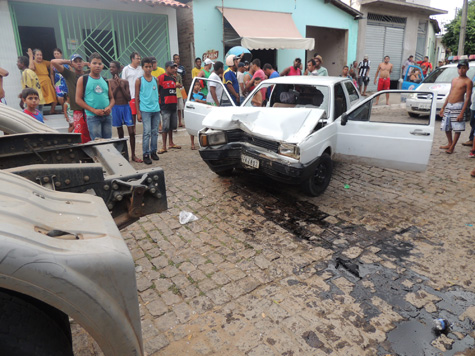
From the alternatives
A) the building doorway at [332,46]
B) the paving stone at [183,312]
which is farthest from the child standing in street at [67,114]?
the building doorway at [332,46]

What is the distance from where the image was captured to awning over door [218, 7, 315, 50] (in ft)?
37.6

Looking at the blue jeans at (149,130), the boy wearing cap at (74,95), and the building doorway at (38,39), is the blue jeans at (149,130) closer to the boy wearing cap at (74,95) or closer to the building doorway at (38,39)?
the boy wearing cap at (74,95)

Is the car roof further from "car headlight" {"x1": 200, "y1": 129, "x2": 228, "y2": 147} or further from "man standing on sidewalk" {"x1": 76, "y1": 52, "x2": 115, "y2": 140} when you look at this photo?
"man standing on sidewalk" {"x1": 76, "y1": 52, "x2": 115, "y2": 140}

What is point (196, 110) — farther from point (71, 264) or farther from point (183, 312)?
point (71, 264)

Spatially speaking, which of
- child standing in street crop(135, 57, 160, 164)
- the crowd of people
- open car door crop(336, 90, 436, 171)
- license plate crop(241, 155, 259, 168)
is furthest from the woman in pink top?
license plate crop(241, 155, 259, 168)

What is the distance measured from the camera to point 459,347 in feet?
7.72

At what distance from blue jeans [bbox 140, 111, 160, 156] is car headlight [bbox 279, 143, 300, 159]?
3.30m

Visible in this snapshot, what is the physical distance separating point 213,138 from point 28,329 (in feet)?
12.6

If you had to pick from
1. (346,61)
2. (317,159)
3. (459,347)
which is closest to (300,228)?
(317,159)

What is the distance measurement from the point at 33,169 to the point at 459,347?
2978mm

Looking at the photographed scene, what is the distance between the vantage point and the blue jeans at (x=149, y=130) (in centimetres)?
654

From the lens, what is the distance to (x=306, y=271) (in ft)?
10.5

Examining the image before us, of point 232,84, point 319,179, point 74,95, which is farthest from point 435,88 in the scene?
point 74,95

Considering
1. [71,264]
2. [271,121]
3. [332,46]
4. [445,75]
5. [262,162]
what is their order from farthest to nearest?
[332,46], [445,75], [271,121], [262,162], [71,264]
